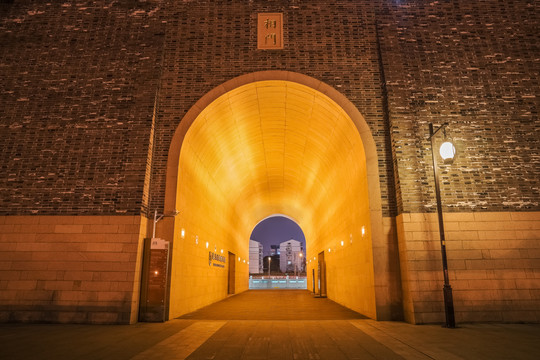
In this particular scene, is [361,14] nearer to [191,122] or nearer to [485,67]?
[485,67]

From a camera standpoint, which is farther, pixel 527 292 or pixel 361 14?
pixel 361 14

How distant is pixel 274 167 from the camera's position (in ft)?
63.3

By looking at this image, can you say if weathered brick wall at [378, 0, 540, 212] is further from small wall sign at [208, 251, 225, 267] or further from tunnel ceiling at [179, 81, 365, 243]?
small wall sign at [208, 251, 225, 267]

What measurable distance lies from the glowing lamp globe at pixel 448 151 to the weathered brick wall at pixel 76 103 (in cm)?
804

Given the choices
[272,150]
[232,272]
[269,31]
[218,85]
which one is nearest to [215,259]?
[272,150]

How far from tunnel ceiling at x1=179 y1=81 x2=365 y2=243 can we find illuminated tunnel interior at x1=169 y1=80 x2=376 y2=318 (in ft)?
0.14

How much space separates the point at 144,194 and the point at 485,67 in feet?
35.6

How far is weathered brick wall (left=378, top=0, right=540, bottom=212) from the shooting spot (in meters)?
9.41

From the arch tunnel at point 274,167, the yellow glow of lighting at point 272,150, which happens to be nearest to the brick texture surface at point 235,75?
the arch tunnel at point 274,167

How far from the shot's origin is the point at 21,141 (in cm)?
1006

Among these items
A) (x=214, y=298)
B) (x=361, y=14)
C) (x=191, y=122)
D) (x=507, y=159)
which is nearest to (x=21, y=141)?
(x=191, y=122)

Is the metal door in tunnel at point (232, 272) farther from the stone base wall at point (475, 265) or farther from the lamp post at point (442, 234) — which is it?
the lamp post at point (442, 234)

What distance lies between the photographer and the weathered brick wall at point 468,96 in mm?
9406

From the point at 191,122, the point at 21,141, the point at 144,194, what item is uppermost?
the point at 191,122
